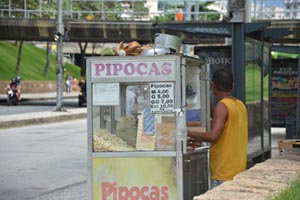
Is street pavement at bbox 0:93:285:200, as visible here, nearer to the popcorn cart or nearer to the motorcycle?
the popcorn cart

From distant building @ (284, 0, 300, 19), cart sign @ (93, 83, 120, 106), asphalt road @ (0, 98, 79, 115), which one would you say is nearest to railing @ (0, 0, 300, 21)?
distant building @ (284, 0, 300, 19)

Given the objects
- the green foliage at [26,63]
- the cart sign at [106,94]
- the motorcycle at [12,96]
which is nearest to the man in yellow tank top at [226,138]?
the cart sign at [106,94]

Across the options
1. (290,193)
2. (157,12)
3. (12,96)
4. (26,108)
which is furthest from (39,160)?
(12,96)

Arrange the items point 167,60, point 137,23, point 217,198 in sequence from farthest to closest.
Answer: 1. point 137,23
2. point 167,60
3. point 217,198

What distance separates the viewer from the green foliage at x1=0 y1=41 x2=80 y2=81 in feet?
217

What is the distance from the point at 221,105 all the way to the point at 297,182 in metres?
1.90

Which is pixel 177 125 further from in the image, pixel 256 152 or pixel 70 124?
pixel 70 124

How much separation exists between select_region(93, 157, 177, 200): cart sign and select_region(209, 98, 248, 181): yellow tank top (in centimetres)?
56

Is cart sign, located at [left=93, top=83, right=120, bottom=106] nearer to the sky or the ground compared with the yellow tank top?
nearer to the sky

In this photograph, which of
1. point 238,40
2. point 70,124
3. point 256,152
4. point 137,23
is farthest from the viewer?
point 137,23

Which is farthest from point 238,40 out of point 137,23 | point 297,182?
point 137,23

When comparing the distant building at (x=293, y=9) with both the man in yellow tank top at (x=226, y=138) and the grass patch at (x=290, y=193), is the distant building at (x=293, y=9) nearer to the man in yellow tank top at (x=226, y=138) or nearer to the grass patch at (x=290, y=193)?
the man in yellow tank top at (x=226, y=138)

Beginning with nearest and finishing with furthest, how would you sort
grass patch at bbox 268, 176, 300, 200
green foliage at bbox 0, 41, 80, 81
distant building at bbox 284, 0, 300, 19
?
grass patch at bbox 268, 176, 300, 200, distant building at bbox 284, 0, 300, 19, green foliage at bbox 0, 41, 80, 81

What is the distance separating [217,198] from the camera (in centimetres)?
520
